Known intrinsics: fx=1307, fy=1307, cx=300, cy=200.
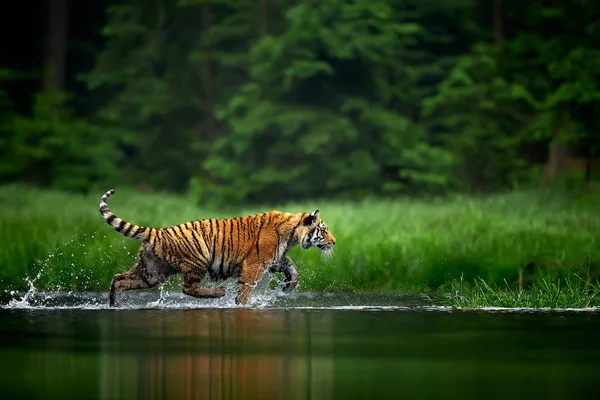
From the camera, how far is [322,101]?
30.3 metres

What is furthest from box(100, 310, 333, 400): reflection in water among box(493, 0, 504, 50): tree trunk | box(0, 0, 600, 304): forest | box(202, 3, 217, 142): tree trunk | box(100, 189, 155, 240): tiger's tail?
box(202, 3, 217, 142): tree trunk

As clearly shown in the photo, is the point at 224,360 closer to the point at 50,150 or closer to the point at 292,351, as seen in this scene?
the point at 292,351

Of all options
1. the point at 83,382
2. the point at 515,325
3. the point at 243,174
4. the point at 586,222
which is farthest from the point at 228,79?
the point at 83,382

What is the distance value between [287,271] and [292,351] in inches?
157

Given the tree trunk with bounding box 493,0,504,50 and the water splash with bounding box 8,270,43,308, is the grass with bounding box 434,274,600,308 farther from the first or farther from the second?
the tree trunk with bounding box 493,0,504,50

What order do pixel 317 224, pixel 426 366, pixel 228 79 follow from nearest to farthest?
pixel 426 366 → pixel 317 224 → pixel 228 79

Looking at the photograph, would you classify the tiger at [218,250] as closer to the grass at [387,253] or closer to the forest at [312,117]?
the grass at [387,253]

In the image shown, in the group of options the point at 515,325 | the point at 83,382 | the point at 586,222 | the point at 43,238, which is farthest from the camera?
the point at 586,222

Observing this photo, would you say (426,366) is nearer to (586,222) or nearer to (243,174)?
(586,222)

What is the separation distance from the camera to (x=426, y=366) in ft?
30.9

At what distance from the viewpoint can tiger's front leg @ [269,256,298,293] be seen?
46.1 ft

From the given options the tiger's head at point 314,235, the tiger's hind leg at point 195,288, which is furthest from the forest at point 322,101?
the tiger's hind leg at point 195,288

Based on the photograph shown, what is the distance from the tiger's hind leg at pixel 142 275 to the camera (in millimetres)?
13625

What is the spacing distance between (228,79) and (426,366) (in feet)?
Answer: 95.0
